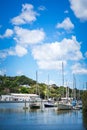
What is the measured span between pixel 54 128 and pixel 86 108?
22.1 metres

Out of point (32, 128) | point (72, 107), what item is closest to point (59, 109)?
point (72, 107)

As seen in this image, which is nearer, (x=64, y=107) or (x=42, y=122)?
(x=42, y=122)

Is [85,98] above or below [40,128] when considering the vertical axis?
above

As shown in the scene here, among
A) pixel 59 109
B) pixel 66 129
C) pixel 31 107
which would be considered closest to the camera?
pixel 66 129

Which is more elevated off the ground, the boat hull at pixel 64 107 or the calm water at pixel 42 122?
the boat hull at pixel 64 107

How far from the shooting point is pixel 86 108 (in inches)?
→ 2633

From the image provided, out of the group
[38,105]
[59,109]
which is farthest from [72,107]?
[38,105]

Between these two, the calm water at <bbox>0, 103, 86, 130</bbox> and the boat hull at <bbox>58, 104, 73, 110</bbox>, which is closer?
the calm water at <bbox>0, 103, 86, 130</bbox>

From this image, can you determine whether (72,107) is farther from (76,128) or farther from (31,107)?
(76,128)

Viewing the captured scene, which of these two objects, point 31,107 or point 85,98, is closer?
point 85,98

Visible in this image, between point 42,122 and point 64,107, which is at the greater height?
point 64,107

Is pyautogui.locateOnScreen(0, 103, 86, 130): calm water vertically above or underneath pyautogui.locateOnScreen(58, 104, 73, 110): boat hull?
underneath

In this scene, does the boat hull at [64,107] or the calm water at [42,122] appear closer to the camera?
the calm water at [42,122]

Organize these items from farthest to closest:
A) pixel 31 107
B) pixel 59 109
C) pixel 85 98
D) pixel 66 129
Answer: pixel 31 107, pixel 59 109, pixel 85 98, pixel 66 129
